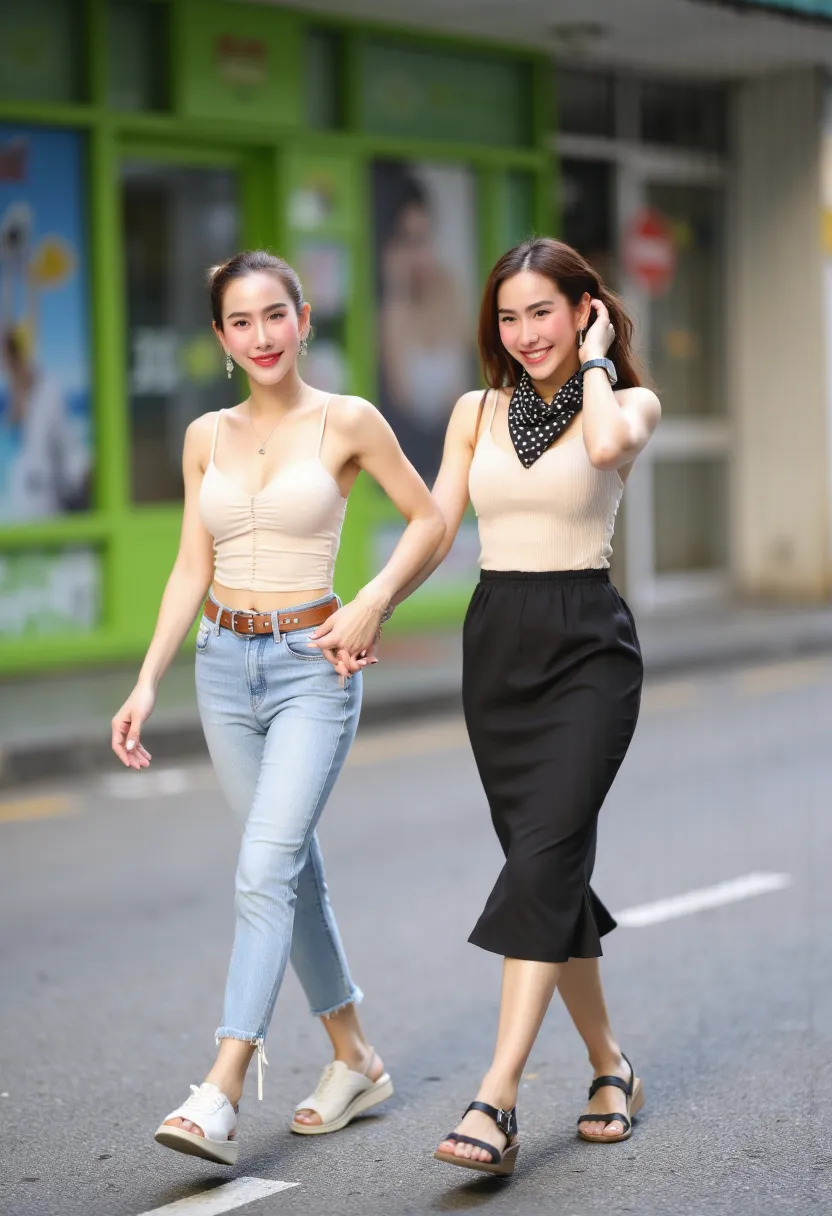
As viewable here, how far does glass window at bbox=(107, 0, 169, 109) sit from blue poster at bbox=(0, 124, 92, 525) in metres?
0.51

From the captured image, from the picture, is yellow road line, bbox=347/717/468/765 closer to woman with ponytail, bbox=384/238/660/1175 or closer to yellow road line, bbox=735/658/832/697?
yellow road line, bbox=735/658/832/697

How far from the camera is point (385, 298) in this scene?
14289 mm

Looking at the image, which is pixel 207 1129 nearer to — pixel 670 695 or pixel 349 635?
pixel 349 635

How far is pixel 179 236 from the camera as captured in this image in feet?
43.1

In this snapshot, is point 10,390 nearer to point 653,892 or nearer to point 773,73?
point 653,892

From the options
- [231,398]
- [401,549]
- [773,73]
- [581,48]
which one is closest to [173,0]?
[231,398]

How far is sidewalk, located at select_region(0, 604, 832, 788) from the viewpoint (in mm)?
9797

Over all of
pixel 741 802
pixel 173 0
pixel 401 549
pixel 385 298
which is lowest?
pixel 741 802

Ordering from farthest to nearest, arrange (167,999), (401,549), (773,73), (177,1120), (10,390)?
1. (773,73)
2. (10,390)
3. (167,999)
4. (401,549)
5. (177,1120)

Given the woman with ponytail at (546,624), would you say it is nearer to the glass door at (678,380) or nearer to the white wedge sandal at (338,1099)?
the white wedge sandal at (338,1099)

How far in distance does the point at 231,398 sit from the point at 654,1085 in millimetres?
9134

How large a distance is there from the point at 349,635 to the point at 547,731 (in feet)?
1.51

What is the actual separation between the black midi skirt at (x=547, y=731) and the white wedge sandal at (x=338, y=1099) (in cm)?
64

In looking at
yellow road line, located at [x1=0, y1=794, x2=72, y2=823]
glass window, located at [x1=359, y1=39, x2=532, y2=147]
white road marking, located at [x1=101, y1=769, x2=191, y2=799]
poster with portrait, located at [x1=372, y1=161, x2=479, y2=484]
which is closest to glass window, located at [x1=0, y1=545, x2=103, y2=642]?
white road marking, located at [x1=101, y1=769, x2=191, y2=799]
